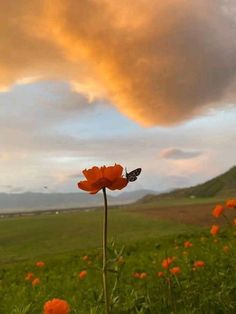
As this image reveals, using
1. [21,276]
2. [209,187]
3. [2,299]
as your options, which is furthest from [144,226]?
[209,187]

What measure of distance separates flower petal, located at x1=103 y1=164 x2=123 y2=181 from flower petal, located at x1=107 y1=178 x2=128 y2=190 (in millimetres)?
27

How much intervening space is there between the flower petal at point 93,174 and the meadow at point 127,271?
42 cm

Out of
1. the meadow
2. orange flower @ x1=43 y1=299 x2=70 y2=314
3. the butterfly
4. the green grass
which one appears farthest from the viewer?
the green grass

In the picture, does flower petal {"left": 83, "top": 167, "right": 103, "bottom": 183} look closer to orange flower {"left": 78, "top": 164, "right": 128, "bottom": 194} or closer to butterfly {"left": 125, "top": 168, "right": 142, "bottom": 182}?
orange flower {"left": 78, "top": 164, "right": 128, "bottom": 194}

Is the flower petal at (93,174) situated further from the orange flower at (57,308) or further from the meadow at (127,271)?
the orange flower at (57,308)

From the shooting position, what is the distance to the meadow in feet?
15.3

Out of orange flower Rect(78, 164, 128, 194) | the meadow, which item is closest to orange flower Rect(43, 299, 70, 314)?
the meadow

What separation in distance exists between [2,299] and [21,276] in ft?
18.4

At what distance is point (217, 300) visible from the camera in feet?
15.8

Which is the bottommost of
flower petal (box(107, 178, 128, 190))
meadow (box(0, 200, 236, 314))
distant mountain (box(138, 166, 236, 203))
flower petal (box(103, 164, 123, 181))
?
meadow (box(0, 200, 236, 314))

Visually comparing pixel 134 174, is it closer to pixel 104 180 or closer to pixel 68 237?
pixel 104 180

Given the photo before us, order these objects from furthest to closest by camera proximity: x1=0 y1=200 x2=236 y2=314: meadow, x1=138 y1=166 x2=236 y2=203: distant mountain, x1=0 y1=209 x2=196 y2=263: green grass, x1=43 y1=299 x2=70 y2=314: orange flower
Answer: x1=138 y1=166 x2=236 y2=203: distant mountain, x1=0 y1=209 x2=196 y2=263: green grass, x1=0 y1=200 x2=236 y2=314: meadow, x1=43 y1=299 x2=70 y2=314: orange flower

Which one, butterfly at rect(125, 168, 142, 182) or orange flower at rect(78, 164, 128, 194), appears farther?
butterfly at rect(125, 168, 142, 182)

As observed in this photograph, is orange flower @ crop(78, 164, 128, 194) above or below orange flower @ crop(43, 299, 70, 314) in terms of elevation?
above
